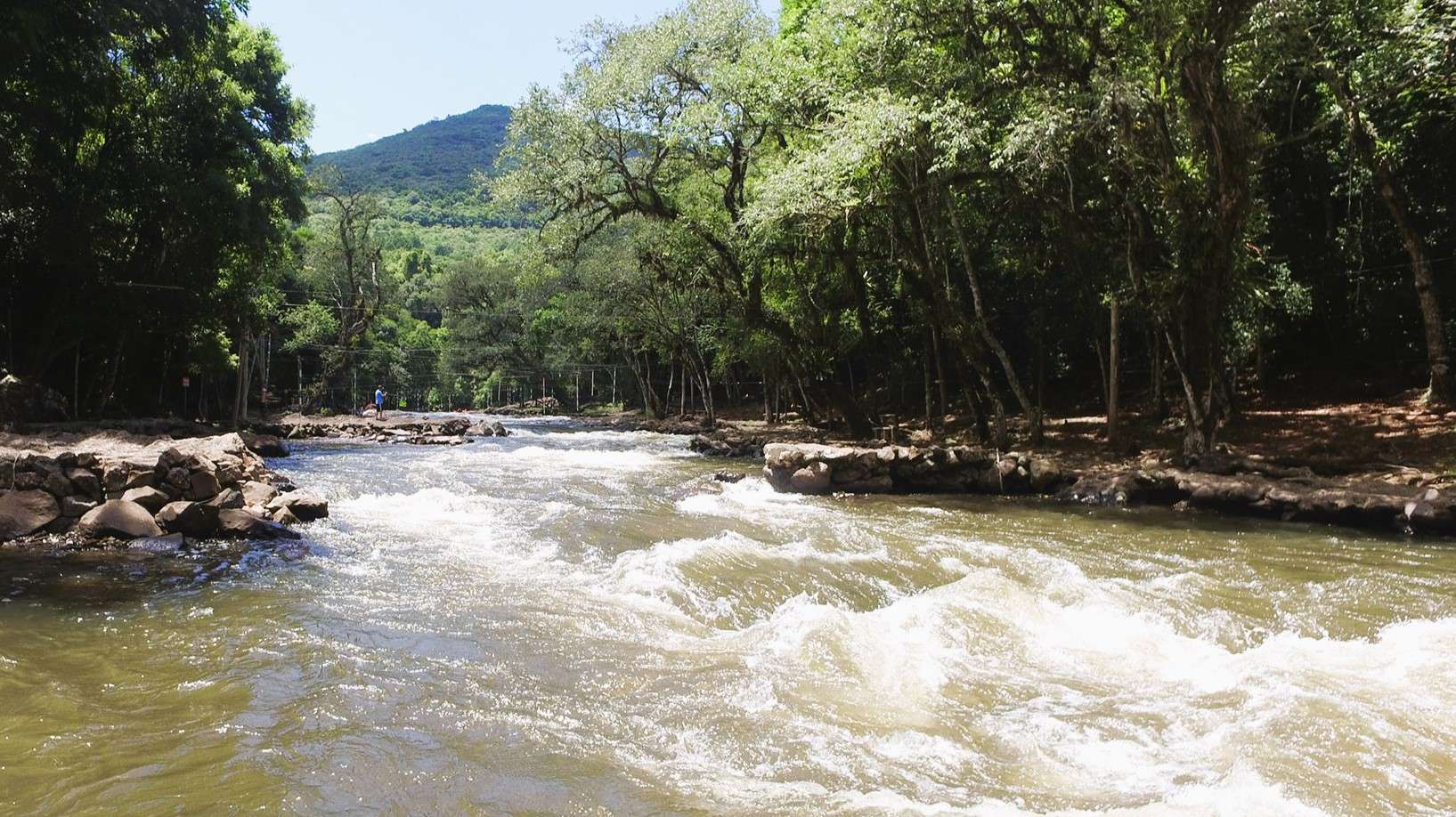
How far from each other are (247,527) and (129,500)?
4.05 ft

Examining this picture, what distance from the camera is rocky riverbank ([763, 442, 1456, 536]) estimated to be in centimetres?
1035

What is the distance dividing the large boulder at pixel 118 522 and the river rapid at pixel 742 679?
3.84 feet

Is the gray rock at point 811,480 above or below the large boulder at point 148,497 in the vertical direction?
below

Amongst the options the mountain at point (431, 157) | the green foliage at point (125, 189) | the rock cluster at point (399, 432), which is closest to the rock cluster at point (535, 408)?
the rock cluster at point (399, 432)

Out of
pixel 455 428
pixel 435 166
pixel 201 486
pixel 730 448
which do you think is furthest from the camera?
pixel 435 166

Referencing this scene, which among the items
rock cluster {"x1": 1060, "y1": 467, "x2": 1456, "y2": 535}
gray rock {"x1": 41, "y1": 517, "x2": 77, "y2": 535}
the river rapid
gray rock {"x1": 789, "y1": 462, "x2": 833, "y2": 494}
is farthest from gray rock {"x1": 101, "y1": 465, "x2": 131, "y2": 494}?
rock cluster {"x1": 1060, "y1": 467, "x2": 1456, "y2": 535}

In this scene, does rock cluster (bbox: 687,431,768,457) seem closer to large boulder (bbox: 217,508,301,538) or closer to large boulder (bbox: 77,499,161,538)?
large boulder (bbox: 217,508,301,538)

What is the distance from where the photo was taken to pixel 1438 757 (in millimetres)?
3879

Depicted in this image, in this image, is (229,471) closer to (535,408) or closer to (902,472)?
(902,472)

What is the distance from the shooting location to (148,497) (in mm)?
8914

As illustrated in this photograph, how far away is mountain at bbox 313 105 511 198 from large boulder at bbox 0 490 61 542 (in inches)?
4443

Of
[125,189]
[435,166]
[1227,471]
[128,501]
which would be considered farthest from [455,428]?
[435,166]

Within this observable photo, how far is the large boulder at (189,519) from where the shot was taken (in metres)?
8.77

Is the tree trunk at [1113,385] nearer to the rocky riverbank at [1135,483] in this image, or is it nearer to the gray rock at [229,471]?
the rocky riverbank at [1135,483]
